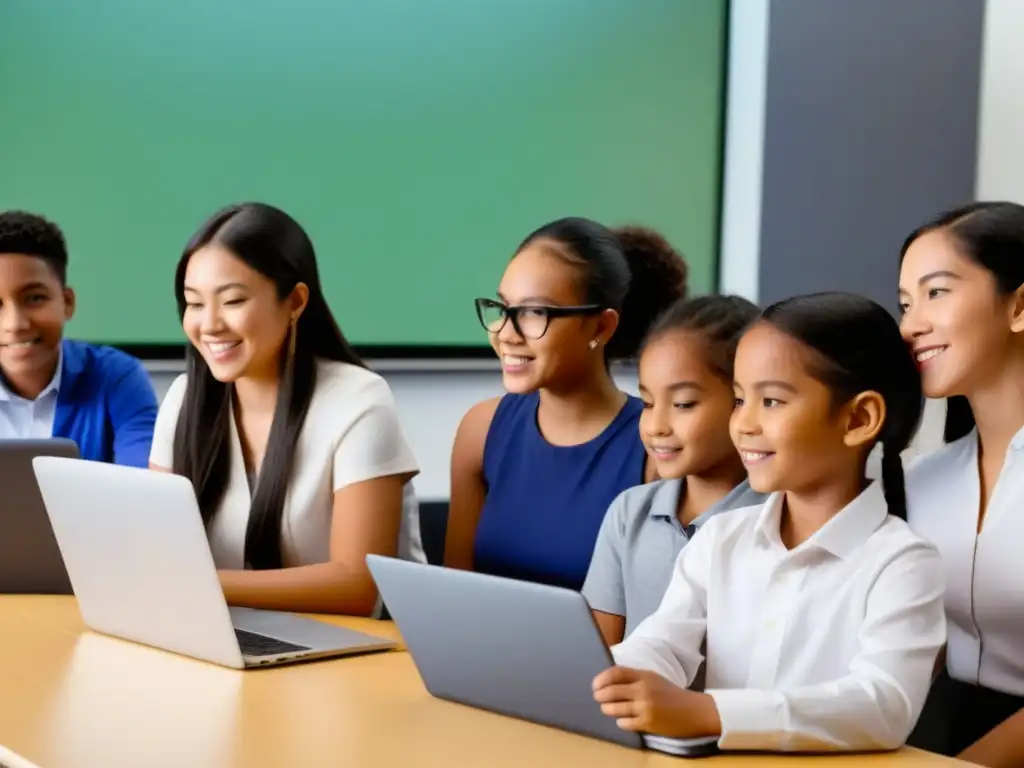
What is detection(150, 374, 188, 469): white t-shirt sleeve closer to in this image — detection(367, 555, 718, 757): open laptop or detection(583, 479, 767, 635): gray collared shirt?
detection(583, 479, 767, 635): gray collared shirt

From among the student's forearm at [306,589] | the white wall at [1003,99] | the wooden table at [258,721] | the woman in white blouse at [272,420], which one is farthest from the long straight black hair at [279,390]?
the white wall at [1003,99]

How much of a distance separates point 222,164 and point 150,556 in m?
2.22

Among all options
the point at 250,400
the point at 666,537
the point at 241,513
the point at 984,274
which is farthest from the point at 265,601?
the point at 984,274

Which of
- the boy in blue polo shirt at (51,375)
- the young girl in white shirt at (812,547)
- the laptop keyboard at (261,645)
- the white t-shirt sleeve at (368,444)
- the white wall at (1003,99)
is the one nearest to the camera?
the young girl in white shirt at (812,547)

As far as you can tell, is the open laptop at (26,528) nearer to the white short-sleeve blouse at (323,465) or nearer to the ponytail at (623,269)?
the white short-sleeve blouse at (323,465)

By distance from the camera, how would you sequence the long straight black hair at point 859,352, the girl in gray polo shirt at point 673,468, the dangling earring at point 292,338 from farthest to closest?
the dangling earring at point 292,338 < the girl in gray polo shirt at point 673,468 < the long straight black hair at point 859,352

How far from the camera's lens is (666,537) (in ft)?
6.59

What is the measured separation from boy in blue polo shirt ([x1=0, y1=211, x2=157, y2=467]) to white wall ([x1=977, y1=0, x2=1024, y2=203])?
2.98 meters

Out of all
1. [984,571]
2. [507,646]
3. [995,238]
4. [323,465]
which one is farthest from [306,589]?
[995,238]

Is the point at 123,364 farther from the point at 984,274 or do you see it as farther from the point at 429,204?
the point at 984,274

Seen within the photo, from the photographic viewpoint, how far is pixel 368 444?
7.65 ft

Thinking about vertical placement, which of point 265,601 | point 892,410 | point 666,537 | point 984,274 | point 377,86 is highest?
point 377,86

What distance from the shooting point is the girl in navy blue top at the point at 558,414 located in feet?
7.71

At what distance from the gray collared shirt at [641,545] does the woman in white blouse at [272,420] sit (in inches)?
15.7
